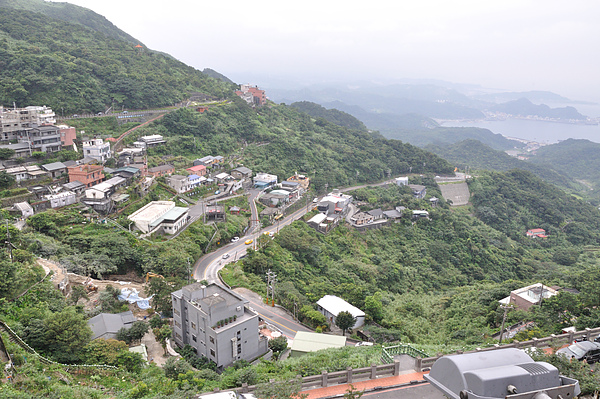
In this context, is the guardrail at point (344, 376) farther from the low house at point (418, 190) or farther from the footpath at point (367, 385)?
the low house at point (418, 190)

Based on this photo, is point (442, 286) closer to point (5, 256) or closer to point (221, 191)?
point (221, 191)

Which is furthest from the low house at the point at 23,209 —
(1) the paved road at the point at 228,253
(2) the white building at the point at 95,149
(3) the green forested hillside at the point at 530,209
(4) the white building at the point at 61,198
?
(3) the green forested hillside at the point at 530,209

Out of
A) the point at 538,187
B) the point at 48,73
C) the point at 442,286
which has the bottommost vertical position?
the point at 442,286

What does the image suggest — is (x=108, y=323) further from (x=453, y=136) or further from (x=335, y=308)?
(x=453, y=136)

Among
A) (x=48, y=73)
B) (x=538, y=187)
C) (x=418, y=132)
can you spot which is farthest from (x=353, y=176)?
(x=418, y=132)

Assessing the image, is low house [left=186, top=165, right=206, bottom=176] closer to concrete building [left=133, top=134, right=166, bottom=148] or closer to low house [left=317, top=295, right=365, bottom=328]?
concrete building [left=133, top=134, right=166, bottom=148]

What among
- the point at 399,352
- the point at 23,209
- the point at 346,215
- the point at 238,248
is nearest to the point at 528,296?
the point at 399,352
